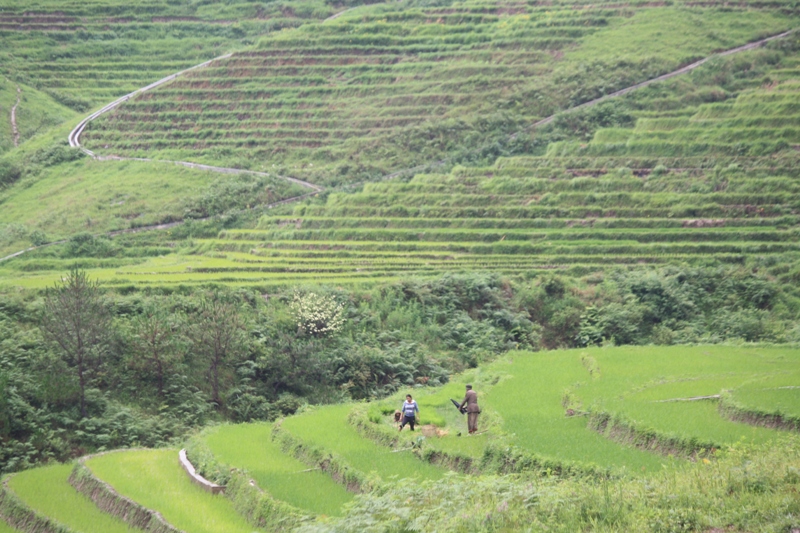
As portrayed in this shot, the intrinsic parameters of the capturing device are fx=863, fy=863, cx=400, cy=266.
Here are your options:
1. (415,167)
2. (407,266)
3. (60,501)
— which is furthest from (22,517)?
(415,167)

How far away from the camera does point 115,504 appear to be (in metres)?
14.6

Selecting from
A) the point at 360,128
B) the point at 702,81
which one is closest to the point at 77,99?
the point at 360,128

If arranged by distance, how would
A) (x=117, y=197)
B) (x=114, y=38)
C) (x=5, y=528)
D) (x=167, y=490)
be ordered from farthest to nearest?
1. (x=114, y=38)
2. (x=117, y=197)
3. (x=167, y=490)
4. (x=5, y=528)

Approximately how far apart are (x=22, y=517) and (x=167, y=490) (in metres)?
2.54

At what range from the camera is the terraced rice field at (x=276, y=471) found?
44.4 ft

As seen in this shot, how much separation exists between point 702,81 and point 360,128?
792 inches

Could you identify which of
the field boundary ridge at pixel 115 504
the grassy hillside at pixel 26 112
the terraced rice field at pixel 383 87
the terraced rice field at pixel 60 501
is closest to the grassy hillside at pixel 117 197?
the terraced rice field at pixel 383 87

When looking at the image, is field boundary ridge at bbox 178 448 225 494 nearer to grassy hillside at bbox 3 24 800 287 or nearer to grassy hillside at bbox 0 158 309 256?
grassy hillside at bbox 3 24 800 287

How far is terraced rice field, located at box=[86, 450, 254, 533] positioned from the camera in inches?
521

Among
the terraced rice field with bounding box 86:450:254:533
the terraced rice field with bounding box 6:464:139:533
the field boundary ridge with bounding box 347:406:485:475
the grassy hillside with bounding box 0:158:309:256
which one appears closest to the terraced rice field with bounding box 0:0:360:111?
the grassy hillside with bounding box 0:158:309:256

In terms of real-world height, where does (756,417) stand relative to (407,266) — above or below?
above

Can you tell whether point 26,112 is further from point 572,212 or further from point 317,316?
point 317,316

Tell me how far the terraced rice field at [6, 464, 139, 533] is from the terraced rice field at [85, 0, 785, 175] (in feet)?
103

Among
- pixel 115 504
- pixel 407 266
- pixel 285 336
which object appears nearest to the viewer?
pixel 115 504
